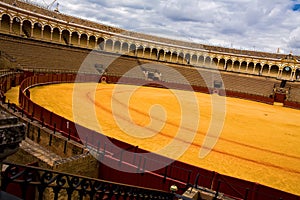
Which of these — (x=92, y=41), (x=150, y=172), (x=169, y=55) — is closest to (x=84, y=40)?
(x=92, y=41)

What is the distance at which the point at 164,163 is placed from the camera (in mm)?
7422

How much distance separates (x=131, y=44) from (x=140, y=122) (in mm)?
41284

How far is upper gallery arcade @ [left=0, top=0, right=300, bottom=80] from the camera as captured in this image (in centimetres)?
4016

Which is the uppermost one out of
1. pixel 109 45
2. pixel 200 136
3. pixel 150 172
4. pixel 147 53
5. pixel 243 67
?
pixel 109 45

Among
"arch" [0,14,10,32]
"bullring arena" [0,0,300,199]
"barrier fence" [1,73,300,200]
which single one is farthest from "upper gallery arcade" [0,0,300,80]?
"barrier fence" [1,73,300,200]

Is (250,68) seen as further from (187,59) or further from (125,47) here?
(125,47)

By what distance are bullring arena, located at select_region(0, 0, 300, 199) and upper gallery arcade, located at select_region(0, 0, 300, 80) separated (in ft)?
0.94

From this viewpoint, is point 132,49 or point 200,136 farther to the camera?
point 132,49

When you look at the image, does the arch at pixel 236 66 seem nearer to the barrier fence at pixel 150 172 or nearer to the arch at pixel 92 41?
the arch at pixel 92 41

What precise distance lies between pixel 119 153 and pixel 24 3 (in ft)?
143

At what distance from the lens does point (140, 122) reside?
15.2m

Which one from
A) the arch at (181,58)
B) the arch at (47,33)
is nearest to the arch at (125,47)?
the arch at (181,58)

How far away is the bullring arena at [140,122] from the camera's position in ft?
24.7

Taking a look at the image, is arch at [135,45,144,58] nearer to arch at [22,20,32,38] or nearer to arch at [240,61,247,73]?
arch at [22,20,32,38]
